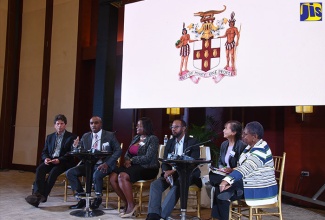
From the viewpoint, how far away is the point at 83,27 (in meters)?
7.45

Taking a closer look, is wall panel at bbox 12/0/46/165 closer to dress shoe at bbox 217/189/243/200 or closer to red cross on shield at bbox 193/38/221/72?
red cross on shield at bbox 193/38/221/72

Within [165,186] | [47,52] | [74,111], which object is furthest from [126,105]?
[47,52]

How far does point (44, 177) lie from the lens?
4.38 metres

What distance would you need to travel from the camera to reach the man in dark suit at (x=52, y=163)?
433cm

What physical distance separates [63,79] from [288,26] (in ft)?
16.1

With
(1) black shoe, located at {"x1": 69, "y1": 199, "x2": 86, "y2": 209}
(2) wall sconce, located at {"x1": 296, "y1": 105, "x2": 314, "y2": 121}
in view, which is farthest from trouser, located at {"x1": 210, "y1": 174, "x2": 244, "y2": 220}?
(2) wall sconce, located at {"x1": 296, "y1": 105, "x2": 314, "y2": 121}

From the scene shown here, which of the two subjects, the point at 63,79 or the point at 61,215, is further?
the point at 63,79

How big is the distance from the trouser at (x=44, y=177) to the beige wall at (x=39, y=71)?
292 centimetres

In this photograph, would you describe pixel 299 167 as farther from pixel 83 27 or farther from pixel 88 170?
pixel 83 27

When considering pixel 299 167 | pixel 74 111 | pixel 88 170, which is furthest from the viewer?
pixel 74 111

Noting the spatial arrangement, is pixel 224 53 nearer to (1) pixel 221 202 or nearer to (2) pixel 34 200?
(1) pixel 221 202

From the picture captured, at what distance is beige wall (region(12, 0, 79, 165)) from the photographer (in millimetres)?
7465

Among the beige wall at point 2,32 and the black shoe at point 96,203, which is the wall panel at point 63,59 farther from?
the black shoe at point 96,203

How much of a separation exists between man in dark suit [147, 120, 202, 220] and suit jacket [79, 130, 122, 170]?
0.64m
